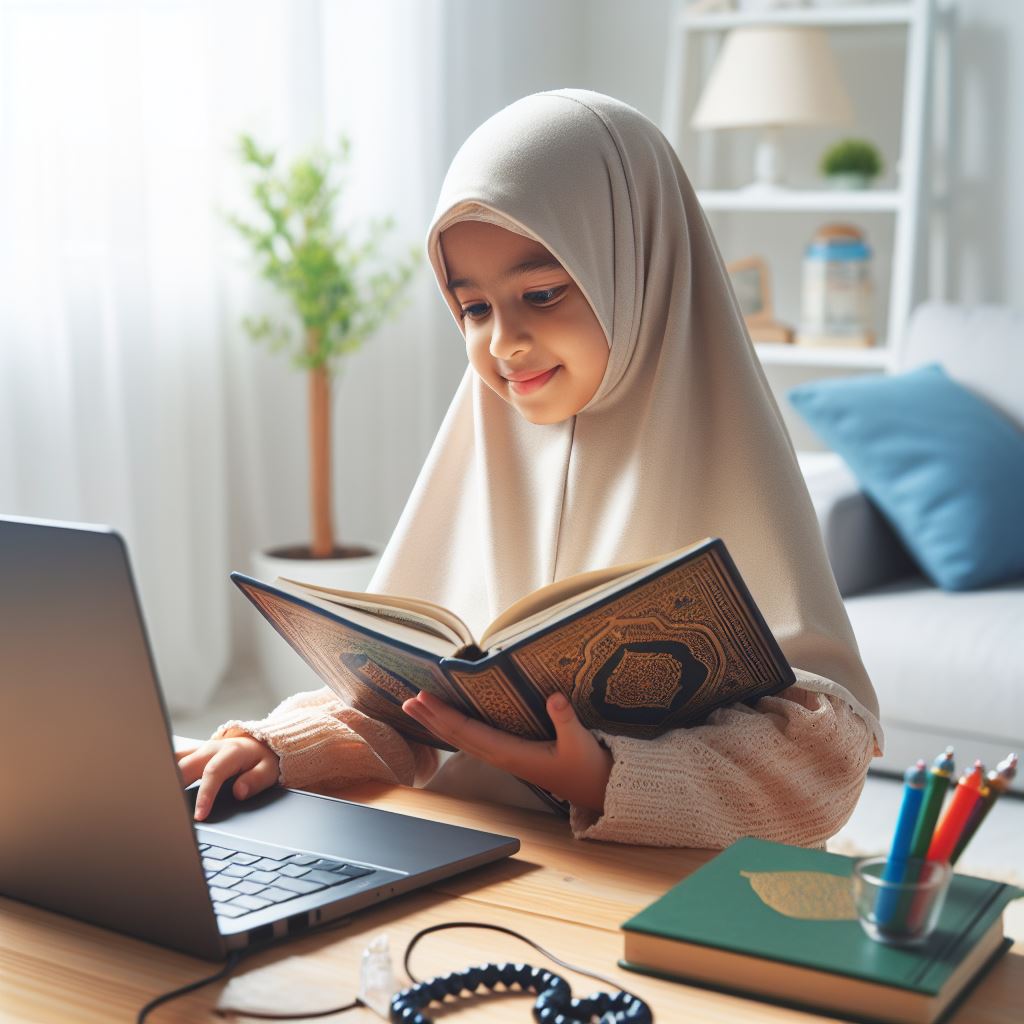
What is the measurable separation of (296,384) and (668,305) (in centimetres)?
238

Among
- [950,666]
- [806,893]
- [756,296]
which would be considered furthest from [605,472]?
[756,296]

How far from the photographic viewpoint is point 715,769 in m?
0.97

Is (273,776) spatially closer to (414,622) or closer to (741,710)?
(414,622)

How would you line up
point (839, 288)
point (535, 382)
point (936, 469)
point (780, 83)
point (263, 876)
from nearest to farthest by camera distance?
point (263, 876)
point (535, 382)
point (936, 469)
point (780, 83)
point (839, 288)

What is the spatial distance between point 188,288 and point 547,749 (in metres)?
2.41

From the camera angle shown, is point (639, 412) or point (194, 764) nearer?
point (194, 764)

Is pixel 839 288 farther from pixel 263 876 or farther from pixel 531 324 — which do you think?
pixel 263 876

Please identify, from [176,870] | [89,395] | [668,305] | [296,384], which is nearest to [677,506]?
[668,305]

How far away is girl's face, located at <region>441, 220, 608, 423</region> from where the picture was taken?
44.6 inches

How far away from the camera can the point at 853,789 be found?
1.04 m

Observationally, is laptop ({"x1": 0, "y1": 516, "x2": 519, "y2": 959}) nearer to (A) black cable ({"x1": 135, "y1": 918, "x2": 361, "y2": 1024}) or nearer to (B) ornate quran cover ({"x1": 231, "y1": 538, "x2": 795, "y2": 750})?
(A) black cable ({"x1": 135, "y1": 918, "x2": 361, "y2": 1024})

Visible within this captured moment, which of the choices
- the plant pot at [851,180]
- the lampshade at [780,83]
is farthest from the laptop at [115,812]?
the plant pot at [851,180]

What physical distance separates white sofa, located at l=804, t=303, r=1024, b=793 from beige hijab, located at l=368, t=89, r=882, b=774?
1437 millimetres

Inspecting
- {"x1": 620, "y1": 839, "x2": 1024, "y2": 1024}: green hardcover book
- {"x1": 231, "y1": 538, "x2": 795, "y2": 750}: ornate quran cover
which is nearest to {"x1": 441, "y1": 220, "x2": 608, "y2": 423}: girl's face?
{"x1": 231, "y1": 538, "x2": 795, "y2": 750}: ornate quran cover
